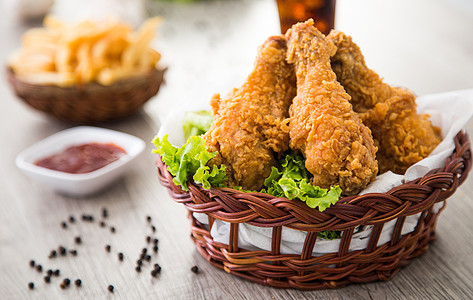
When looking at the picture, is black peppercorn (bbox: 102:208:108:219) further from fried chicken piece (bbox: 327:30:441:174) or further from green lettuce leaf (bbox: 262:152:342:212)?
fried chicken piece (bbox: 327:30:441:174)

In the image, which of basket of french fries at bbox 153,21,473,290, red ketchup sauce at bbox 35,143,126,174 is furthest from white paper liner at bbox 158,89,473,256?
red ketchup sauce at bbox 35,143,126,174

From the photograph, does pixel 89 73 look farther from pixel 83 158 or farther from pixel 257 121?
pixel 257 121

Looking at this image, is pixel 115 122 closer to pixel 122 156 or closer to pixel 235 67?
pixel 122 156

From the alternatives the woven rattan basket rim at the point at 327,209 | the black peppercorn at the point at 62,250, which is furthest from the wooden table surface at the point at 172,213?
the woven rattan basket rim at the point at 327,209

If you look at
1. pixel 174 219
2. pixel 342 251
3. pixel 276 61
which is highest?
pixel 276 61

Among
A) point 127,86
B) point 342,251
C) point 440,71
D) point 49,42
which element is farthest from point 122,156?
→ point 440,71

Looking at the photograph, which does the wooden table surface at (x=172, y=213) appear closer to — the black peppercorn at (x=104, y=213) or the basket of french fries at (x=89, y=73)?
the black peppercorn at (x=104, y=213)

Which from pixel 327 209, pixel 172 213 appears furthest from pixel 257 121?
pixel 172 213
